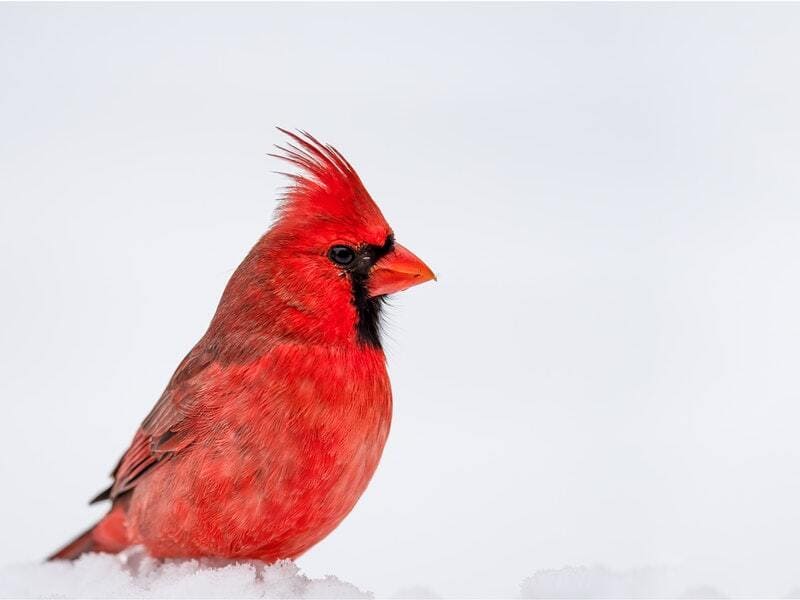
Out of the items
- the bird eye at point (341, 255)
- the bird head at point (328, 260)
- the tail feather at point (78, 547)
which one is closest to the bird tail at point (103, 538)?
the tail feather at point (78, 547)

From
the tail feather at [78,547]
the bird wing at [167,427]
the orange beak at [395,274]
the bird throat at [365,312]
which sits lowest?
the tail feather at [78,547]

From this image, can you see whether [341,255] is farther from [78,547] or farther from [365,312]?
[78,547]

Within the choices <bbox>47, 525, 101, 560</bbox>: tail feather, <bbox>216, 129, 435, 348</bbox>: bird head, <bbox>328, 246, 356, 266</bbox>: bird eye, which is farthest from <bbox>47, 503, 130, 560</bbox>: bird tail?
<bbox>328, 246, 356, 266</bbox>: bird eye

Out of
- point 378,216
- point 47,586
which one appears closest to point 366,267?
point 378,216

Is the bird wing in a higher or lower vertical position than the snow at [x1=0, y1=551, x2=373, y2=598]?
higher

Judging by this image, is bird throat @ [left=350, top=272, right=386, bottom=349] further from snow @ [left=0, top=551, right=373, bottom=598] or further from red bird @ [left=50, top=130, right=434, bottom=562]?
snow @ [left=0, top=551, right=373, bottom=598]

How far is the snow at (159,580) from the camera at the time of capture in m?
1.86

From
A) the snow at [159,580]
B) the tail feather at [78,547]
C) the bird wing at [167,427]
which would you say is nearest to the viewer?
the snow at [159,580]

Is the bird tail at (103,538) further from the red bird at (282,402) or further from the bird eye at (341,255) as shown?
the bird eye at (341,255)

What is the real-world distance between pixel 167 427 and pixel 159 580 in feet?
0.98

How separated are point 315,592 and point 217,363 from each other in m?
0.49

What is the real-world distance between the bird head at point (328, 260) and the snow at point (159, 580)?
463 millimetres

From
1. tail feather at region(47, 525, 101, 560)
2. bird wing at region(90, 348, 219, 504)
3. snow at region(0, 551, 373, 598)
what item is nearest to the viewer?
snow at region(0, 551, 373, 598)

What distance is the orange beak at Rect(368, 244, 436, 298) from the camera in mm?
2068
